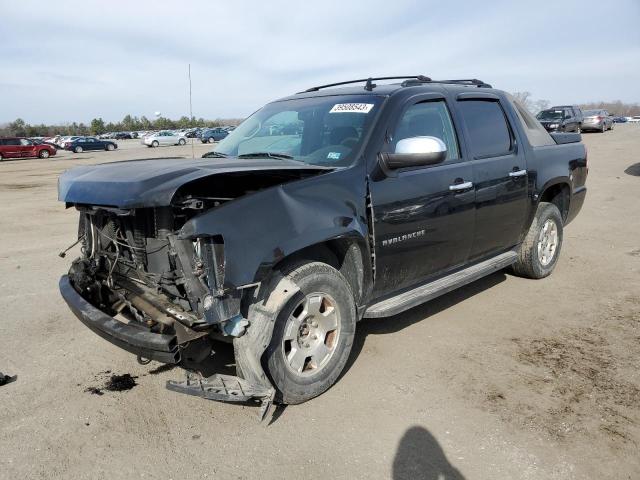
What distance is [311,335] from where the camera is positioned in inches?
129

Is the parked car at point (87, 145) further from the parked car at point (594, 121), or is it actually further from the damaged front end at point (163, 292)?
the damaged front end at point (163, 292)

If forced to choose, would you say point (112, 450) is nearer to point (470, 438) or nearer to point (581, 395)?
point (470, 438)

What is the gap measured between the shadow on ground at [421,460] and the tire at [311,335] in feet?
2.19

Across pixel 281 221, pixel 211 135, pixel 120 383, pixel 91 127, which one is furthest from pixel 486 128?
pixel 91 127

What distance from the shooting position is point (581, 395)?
3.36 m

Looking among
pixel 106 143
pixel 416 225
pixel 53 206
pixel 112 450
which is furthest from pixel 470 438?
pixel 106 143

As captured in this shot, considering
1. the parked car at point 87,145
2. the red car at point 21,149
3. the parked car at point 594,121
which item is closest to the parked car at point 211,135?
the parked car at point 87,145

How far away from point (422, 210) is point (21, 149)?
121ft

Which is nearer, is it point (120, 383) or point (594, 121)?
point (120, 383)

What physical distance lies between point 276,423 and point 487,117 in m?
3.33

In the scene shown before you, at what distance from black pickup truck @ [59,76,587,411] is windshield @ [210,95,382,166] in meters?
0.02

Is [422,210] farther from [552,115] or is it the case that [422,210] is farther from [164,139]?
[164,139]

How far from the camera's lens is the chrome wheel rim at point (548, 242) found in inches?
218

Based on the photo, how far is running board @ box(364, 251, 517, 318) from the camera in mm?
3686
